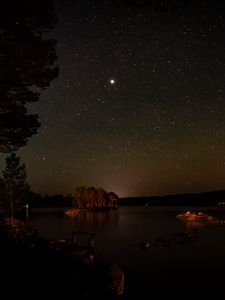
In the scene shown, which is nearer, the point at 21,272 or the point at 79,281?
the point at 21,272

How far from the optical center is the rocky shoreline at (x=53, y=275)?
1308 centimetres

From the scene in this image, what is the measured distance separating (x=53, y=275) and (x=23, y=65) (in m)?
10.8

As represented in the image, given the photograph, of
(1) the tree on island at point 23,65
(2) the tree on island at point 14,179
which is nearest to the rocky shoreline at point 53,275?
(1) the tree on island at point 23,65

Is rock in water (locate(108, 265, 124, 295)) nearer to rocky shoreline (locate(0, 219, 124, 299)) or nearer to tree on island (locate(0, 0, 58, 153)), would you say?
rocky shoreline (locate(0, 219, 124, 299))

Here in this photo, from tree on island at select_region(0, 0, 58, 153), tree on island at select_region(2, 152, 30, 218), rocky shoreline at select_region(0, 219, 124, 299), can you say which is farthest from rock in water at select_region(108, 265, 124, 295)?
tree on island at select_region(2, 152, 30, 218)

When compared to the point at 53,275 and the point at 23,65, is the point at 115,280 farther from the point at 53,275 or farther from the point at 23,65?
the point at 23,65

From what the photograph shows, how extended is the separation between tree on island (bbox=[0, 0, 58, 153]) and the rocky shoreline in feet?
20.2

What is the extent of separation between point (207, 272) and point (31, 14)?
30738 mm

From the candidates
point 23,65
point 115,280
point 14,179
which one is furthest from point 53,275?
point 14,179

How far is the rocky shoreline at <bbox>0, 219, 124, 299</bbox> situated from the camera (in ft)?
42.9

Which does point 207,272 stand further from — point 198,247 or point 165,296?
point 198,247

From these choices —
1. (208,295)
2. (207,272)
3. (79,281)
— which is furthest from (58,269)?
(207,272)

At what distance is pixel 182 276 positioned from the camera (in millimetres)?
36594

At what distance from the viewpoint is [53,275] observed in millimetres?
14930
